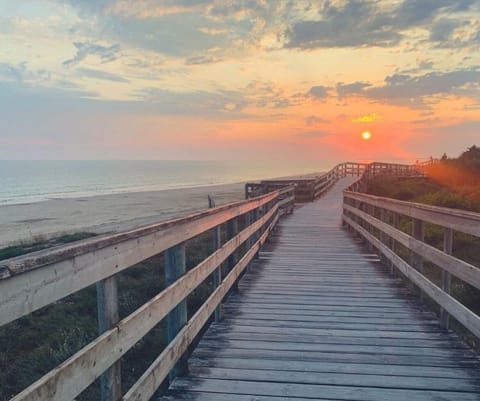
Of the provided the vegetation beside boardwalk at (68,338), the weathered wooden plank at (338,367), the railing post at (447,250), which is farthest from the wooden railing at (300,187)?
the weathered wooden plank at (338,367)

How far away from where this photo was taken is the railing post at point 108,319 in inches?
88.5

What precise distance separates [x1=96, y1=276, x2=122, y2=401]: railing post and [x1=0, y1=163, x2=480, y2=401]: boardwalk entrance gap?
0.02 metres

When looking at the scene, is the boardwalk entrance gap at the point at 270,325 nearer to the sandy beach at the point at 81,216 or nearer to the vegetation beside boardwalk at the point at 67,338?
the vegetation beside boardwalk at the point at 67,338

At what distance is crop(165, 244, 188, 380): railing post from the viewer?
3377mm

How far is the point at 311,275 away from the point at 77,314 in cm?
399

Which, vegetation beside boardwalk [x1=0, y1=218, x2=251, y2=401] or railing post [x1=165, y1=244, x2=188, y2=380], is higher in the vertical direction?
railing post [x1=165, y1=244, x2=188, y2=380]

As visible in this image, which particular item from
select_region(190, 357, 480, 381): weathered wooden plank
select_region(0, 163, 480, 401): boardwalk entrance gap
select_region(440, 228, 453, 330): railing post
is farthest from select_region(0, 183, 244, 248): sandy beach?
select_region(190, 357, 480, 381): weathered wooden plank

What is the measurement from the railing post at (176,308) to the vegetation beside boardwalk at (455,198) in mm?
3730

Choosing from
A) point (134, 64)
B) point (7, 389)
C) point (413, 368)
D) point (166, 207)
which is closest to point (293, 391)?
point (413, 368)

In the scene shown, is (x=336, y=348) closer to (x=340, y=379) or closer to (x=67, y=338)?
(x=340, y=379)

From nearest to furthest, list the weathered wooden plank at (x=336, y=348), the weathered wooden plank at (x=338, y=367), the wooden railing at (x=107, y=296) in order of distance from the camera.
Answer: the wooden railing at (x=107, y=296) → the weathered wooden plank at (x=338, y=367) → the weathered wooden plank at (x=336, y=348)

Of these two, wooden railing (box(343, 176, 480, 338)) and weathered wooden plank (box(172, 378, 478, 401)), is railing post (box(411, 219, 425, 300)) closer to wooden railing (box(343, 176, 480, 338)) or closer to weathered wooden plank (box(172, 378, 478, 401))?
wooden railing (box(343, 176, 480, 338))

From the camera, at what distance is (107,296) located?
2.27m

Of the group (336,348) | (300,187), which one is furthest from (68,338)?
(300,187)
